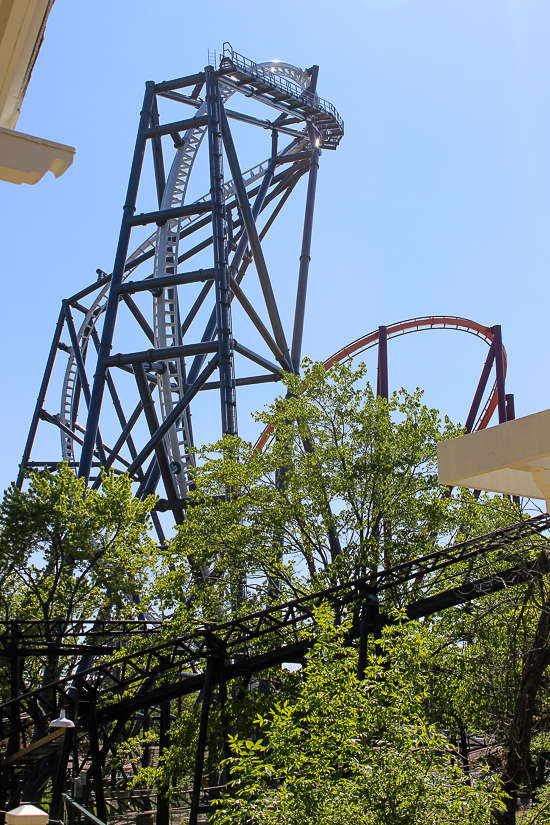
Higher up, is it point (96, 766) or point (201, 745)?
point (201, 745)

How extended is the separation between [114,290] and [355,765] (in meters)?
15.6

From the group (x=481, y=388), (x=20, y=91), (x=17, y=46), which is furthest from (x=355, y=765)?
(x=481, y=388)

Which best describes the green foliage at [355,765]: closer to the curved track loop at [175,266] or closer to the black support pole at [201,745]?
the black support pole at [201,745]

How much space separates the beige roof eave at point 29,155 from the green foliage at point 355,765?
160 inches

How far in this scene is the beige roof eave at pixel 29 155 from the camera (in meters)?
2.59

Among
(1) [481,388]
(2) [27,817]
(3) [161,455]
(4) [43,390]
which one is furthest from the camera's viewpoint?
(4) [43,390]

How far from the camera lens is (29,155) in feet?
8.54

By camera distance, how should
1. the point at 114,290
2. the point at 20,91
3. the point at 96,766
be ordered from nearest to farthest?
the point at 20,91
the point at 96,766
the point at 114,290

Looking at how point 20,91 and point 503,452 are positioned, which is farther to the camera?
point 503,452

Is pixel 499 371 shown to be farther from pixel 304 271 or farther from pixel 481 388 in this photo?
pixel 304 271

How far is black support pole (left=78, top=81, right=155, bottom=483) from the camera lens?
18.1m

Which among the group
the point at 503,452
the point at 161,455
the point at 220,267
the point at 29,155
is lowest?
the point at 503,452

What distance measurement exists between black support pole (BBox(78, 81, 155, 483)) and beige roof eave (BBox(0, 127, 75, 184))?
1570cm

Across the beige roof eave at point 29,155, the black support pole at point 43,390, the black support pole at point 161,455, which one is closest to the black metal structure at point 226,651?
the black support pole at point 161,455
